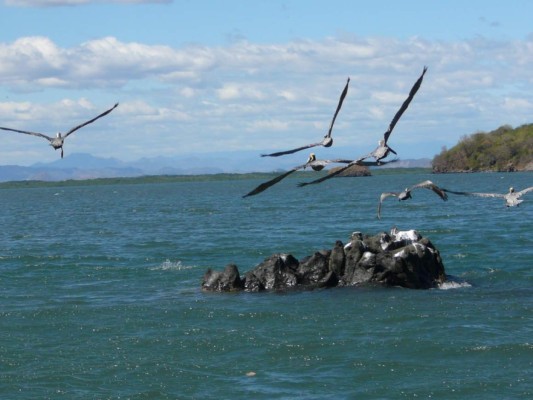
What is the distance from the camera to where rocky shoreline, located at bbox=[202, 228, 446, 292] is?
4106cm

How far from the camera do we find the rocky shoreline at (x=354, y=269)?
135 ft

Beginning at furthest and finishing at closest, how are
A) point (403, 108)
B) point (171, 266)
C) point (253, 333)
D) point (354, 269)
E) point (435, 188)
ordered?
point (171, 266)
point (354, 269)
point (253, 333)
point (435, 188)
point (403, 108)

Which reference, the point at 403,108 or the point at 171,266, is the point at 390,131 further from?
the point at 171,266

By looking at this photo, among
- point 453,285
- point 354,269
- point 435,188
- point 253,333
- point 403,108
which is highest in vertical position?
point 403,108

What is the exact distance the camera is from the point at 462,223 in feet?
253

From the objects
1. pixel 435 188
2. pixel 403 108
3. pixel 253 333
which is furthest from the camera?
pixel 253 333

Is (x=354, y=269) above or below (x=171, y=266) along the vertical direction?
above

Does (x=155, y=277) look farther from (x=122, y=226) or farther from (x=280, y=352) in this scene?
(x=122, y=226)

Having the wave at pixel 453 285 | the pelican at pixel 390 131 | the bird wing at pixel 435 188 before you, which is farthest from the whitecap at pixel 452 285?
the pelican at pixel 390 131

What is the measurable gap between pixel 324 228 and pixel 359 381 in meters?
48.3

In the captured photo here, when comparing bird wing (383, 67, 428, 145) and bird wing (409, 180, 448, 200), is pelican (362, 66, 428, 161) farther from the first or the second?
bird wing (409, 180, 448, 200)

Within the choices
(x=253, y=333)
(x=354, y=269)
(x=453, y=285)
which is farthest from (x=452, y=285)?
(x=253, y=333)

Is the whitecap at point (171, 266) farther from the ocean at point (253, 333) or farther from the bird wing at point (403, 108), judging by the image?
the bird wing at point (403, 108)

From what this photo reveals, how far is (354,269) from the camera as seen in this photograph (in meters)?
41.8
